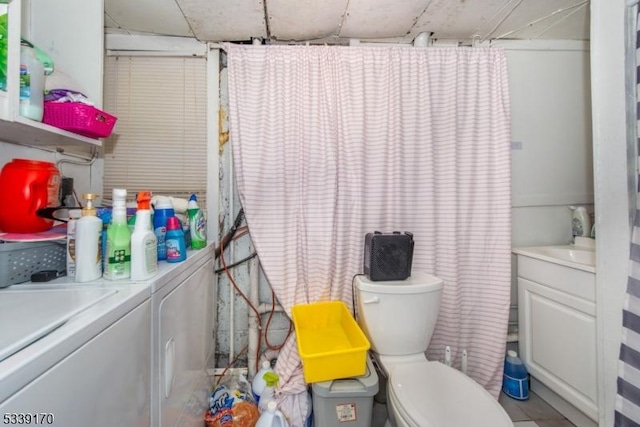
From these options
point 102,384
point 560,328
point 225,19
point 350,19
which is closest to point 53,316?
point 102,384

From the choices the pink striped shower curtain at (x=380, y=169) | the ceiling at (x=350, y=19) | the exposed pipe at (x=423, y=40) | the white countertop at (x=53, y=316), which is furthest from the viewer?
the exposed pipe at (x=423, y=40)

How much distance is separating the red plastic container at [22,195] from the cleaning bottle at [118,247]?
12.7 inches

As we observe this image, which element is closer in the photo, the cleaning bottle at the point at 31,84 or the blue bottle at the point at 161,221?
the cleaning bottle at the point at 31,84

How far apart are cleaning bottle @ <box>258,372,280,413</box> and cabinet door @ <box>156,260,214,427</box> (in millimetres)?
280

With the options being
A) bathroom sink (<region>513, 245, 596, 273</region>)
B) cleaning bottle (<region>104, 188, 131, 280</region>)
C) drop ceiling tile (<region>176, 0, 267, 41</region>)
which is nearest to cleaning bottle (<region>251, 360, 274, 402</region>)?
cleaning bottle (<region>104, 188, 131, 280</region>)

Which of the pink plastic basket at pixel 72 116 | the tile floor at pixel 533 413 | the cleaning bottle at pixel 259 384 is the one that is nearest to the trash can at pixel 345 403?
the cleaning bottle at pixel 259 384

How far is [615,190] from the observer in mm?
1173

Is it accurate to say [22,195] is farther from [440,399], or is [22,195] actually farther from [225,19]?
[440,399]

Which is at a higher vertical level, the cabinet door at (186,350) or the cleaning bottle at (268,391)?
the cabinet door at (186,350)

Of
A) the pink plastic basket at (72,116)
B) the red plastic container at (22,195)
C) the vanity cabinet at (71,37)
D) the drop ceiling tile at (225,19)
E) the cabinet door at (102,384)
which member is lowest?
the cabinet door at (102,384)

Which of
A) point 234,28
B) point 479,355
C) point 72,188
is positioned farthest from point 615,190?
point 72,188

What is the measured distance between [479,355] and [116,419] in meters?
1.81

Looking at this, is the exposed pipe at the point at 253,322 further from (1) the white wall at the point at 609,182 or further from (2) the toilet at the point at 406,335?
(1) the white wall at the point at 609,182

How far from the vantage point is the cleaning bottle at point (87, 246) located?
0.82 meters
